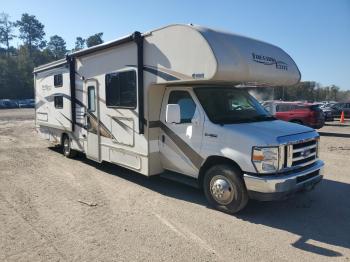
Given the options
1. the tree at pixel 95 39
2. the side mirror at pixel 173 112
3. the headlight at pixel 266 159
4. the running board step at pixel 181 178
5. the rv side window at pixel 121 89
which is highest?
the tree at pixel 95 39

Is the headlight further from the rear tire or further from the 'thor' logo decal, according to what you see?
the rear tire

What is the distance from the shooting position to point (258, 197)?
548cm

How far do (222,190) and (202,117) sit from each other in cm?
134

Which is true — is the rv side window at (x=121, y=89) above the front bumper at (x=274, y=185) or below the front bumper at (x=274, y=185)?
above

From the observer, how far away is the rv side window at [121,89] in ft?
24.2

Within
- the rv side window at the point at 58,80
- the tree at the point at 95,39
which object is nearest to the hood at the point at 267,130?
the rv side window at the point at 58,80

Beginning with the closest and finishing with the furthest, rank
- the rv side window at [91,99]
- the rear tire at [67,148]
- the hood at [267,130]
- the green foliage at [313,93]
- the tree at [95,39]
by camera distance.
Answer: the hood at [267,130], the rv side window at [91,99], the rear tire at [67,148], the green foliage at [313,93], the tree at [95,39]

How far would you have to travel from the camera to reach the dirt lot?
4.51 m

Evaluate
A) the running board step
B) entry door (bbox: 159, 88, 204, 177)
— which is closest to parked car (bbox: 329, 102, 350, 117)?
the running board step

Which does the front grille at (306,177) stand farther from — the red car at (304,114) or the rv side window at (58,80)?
the red car at (304,114)

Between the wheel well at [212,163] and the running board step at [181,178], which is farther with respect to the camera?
the running board step at [181,178]

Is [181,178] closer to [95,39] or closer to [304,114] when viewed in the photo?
[304,114]

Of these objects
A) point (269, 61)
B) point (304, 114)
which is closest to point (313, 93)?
point (304, 114)

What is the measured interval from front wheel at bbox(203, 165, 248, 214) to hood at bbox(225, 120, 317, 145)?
26.3 inches
